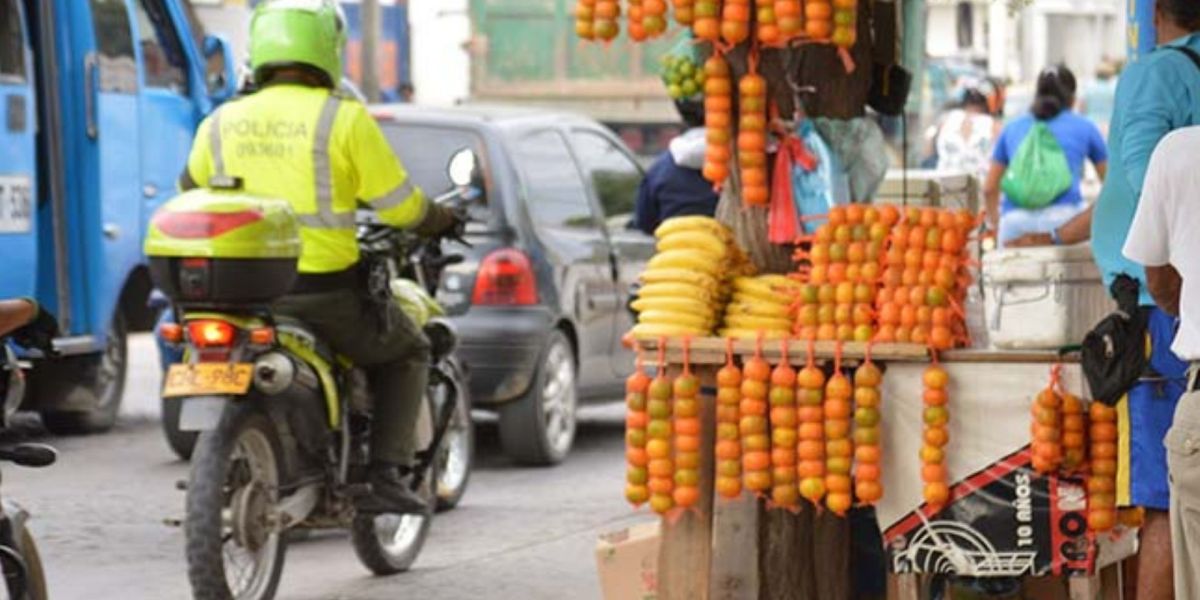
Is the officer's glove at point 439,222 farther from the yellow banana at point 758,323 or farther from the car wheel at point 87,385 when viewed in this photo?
the car wheel at point 87,385

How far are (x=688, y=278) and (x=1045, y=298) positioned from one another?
3.30 feet

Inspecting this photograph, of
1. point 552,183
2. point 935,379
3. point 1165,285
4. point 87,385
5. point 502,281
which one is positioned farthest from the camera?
point 87,385

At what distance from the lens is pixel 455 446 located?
11.3 metres

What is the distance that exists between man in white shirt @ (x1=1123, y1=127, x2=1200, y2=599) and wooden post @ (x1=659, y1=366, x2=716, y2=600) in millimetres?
1767

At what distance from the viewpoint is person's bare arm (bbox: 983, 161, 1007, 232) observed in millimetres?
14789

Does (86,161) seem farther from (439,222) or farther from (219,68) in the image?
(439,222)

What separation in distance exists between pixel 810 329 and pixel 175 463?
260 inches

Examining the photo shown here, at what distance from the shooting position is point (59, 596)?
9.34 metres

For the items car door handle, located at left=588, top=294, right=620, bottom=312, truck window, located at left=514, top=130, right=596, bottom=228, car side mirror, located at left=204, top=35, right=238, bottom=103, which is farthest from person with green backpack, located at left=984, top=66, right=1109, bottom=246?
car side mirror, located at left=204, top=35, right=238, bottom=103

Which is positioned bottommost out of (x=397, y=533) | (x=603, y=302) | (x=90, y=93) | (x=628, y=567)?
(x=397, y=533)

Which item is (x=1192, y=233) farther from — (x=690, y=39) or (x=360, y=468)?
(x=360, y=468)

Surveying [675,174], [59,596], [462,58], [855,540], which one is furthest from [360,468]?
[462,58]

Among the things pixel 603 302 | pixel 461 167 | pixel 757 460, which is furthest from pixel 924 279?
pixel 603 302

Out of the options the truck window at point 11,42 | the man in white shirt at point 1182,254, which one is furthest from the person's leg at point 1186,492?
the truck window at point 11,42
